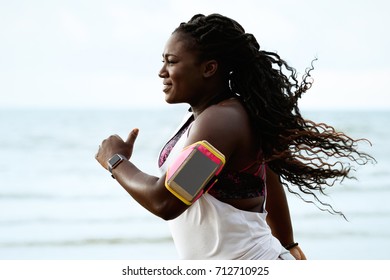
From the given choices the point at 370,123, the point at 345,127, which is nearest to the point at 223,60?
the point at 345,127

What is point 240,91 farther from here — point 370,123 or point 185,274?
point 370,123

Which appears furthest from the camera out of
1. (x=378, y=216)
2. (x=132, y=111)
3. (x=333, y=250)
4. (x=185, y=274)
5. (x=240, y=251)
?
(x=132, y=111)

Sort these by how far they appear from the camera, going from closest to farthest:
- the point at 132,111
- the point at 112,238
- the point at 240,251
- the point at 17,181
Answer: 1. the point at 240,251
2. the point at 112,238
3. the point at 17,181
4. the point at 132,111

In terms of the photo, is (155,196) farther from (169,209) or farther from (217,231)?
(217,231)

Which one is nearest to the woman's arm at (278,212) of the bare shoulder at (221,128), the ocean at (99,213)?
the bare shoulder at (221,128)

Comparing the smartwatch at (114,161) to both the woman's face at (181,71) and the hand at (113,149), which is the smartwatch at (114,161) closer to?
the hand at (113,149)

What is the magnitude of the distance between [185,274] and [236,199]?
1.20ft

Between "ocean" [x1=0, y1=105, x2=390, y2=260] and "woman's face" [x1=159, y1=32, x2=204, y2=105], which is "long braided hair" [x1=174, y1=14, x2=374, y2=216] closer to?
"woman's face" [x1=159, y1=32, x2=204, y2=105]

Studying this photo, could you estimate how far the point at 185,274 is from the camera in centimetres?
240

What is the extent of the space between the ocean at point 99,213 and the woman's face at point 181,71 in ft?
10.2

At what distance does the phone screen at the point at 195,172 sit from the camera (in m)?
2.03

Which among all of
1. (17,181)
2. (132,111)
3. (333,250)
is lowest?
(333,250)

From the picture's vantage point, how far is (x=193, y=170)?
206 cm

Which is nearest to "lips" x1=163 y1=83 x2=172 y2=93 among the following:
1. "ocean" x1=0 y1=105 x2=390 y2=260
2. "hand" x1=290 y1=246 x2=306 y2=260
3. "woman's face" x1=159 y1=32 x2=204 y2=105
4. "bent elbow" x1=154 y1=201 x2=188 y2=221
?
"woman's face" x1=159 y1=32 x2=204 y2=105
